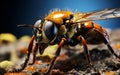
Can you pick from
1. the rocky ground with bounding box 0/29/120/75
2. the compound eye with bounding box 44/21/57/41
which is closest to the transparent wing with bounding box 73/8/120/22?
the compound eye with bounding box 44/21/57/41

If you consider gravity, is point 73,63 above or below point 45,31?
below

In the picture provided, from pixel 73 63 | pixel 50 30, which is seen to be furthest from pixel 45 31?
pixel 73 63

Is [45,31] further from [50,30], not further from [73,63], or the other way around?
[73,63]

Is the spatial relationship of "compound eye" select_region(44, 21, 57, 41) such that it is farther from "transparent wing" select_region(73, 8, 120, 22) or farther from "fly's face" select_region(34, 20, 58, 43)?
"transparent wing" select_region(73, 8, 120, 22)

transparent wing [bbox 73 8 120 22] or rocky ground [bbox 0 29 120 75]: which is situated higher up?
transparent wing [bbox 73 8 120 22]

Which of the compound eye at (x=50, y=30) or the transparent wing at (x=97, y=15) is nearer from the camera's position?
the compound eye at (x=50, y=30)

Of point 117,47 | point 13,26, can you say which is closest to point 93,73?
point 117,47

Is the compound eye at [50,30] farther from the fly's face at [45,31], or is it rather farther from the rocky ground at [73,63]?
the rocky ground at [73,63]

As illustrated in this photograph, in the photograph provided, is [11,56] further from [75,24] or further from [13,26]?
[13,26]

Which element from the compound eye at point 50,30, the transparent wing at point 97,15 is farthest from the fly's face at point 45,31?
the transparent wing at point 97,15
